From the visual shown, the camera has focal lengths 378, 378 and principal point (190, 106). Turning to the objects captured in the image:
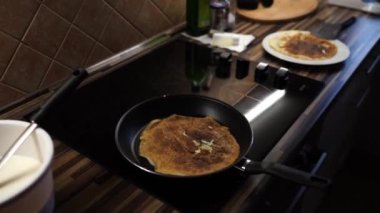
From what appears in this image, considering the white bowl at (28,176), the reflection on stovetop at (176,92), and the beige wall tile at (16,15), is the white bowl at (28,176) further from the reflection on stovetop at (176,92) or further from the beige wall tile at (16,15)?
the beige wall tile at (16,15)

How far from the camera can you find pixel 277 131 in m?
0.83

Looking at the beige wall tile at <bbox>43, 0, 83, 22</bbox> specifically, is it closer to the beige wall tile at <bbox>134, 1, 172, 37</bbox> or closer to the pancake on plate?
the beige wall tile at <bbox>134, 1, 172, 37</bbox>

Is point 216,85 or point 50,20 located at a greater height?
point 50,20

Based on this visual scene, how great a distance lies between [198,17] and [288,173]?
76 cm

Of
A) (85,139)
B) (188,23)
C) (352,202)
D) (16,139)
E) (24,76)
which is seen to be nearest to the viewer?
(16,139)

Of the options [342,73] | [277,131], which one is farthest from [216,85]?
[342,73]

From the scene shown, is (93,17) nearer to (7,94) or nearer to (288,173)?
(7,94)

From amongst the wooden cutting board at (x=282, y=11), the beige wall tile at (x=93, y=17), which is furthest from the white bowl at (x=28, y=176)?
the wooden cutting board at (x=282, y=11)

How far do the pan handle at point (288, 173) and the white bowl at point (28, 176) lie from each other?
34cm

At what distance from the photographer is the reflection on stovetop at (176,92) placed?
68 centimetres

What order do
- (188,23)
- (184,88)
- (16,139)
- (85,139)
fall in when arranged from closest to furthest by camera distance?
(16,139) → (85,139) → (184,88) → (188,23)

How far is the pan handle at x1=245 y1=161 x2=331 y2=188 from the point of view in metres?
0.58

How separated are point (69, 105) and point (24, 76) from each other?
0.40 ft

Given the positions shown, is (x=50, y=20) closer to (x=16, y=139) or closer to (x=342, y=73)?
(x=16, y=139)
